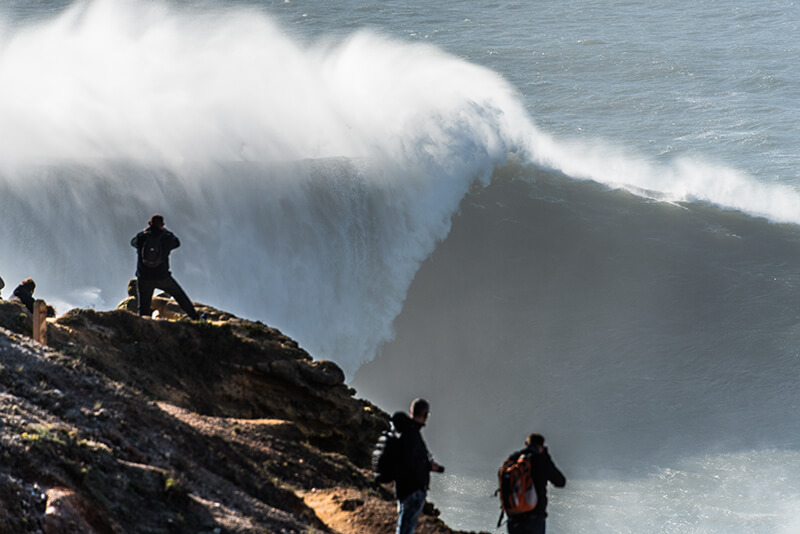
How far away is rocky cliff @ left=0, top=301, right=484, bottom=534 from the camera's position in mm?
6129

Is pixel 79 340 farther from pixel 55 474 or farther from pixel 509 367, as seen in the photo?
pixel 509 367

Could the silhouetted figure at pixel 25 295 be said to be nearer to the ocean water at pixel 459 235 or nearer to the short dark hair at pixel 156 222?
the short dark hair at pixel 156 222

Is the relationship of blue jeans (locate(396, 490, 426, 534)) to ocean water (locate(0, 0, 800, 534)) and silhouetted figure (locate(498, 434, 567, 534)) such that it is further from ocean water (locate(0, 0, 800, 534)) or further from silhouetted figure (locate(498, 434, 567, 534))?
ocean water (locate(0, 0, 800, 534))

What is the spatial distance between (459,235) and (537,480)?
1698 cm

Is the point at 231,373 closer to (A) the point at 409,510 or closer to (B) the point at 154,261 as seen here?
(B) the point at 154,261

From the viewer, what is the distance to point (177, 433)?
307 inches

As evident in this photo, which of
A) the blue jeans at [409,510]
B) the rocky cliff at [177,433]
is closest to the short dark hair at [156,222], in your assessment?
the rocky cliff at [177,433]

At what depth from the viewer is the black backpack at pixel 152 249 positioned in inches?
428

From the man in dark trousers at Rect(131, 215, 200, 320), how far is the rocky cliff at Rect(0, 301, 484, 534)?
49 centimetres

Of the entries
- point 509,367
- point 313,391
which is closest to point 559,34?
point 509,367

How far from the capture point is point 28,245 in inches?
784

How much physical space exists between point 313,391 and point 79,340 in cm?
245

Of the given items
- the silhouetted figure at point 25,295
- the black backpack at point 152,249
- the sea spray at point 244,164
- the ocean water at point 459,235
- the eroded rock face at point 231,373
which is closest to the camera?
the eroded rock face at point 231,373

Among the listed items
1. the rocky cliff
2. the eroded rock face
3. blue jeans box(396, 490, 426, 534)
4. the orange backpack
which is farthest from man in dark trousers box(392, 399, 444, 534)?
the eroded rock face
